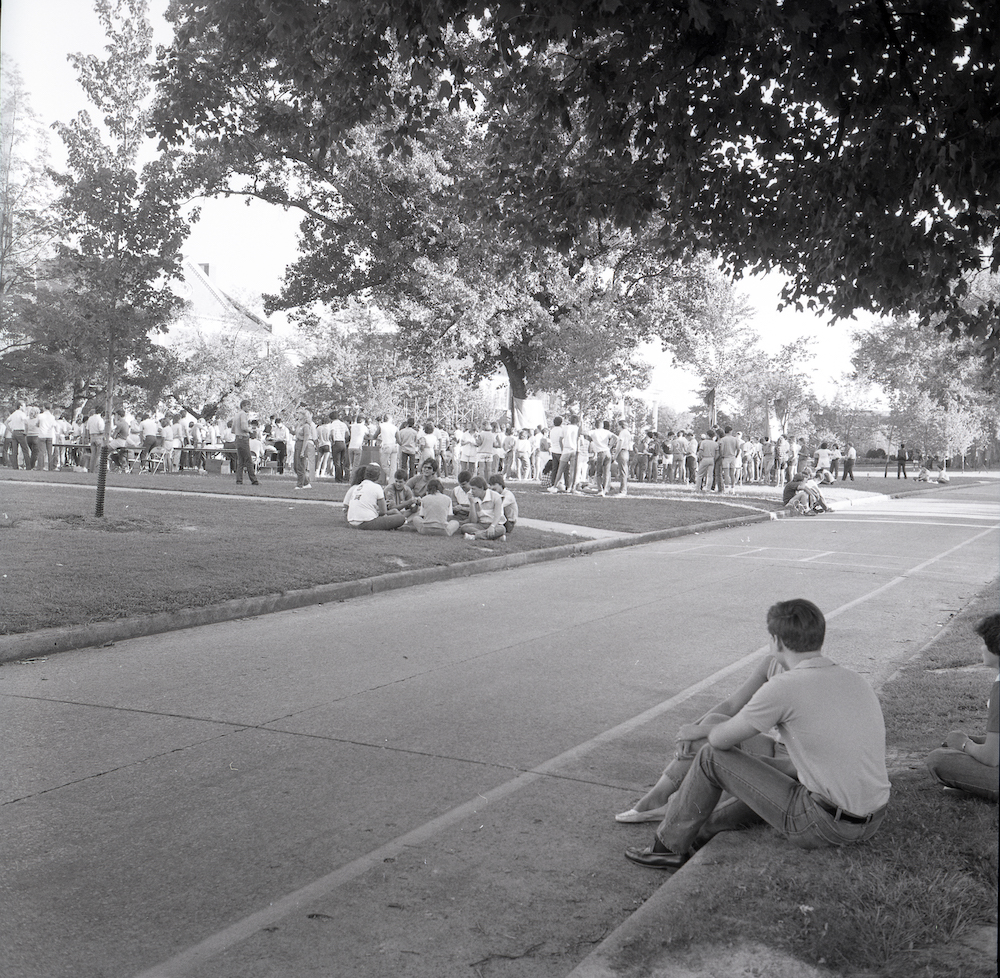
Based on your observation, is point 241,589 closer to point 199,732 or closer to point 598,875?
point 199,732

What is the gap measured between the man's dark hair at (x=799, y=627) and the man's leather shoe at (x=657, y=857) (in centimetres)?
97

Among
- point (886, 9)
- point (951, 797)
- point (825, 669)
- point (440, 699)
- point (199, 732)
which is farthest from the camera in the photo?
point (440, 699)

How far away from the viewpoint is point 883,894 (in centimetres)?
369

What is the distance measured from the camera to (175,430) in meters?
31.2

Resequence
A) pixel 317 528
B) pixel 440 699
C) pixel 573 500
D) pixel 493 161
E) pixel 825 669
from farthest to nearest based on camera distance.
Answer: pixel 573 500, pixel 317 528, pixel 493 161, pixel 440 699, pixel 825 669

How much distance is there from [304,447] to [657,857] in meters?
21.2

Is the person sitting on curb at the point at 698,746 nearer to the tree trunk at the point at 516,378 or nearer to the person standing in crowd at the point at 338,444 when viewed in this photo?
the person standing in crowd at the point at 338,444

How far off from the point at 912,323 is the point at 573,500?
8.73m

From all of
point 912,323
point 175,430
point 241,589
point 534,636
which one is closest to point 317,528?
point 241,589

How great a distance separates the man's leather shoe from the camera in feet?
14.6

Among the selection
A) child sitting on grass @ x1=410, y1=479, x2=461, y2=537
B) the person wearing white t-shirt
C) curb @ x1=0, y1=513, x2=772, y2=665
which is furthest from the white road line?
the person wearing white t-shirt

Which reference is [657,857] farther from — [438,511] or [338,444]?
[338,444]

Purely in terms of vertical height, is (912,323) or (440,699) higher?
(912,323)

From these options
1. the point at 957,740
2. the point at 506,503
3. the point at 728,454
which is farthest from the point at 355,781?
the point at 728,454
